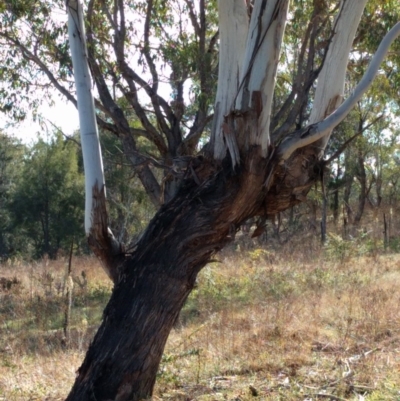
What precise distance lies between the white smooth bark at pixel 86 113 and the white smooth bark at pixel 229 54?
942 mm

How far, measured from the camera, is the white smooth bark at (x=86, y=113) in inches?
175

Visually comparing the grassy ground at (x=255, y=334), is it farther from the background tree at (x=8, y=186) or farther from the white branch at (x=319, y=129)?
the background tree at (x=8, y=186)

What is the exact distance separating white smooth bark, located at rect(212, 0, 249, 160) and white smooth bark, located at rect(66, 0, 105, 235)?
0.94 m

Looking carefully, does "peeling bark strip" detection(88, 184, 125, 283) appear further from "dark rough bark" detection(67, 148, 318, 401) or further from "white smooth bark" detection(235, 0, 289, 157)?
"white smooth bark" detection(235, 0, 289, 157)

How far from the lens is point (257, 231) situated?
4332mm

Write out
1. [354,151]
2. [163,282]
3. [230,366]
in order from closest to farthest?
[163,282], [230,366], [354,151]

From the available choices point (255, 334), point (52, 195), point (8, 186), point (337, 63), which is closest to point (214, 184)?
point (337, 63)

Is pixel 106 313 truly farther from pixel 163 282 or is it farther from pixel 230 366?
pixel 230 366

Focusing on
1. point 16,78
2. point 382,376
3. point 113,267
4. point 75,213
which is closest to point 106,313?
point 113,267

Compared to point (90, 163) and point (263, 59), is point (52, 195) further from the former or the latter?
point (263, 59)

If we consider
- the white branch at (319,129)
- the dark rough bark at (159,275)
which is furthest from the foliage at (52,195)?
the white branch at (319,129)

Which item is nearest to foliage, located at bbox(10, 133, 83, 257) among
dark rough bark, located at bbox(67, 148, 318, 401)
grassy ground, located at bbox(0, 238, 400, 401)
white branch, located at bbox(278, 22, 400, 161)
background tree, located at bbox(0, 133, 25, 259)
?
background tree, located at bbox(0, 133, 25, 259)

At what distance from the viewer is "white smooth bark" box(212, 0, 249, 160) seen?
14.2 feet

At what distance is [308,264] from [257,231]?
8138mm
